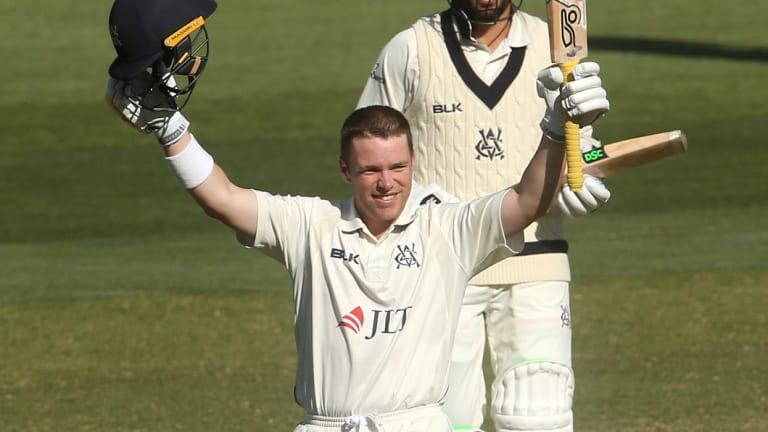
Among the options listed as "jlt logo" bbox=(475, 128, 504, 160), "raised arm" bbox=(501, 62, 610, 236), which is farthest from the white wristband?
"jlt logo" bbox=(475, 128, 504, 160)

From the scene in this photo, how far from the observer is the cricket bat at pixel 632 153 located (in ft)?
17.1

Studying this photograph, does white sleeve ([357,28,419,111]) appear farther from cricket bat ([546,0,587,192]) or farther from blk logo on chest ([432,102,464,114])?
cricket bat ([546,0,587,192])

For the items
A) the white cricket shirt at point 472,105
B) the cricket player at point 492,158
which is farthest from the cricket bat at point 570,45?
the white cricket shirt at point 472,105

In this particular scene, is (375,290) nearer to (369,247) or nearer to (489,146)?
(369,247)

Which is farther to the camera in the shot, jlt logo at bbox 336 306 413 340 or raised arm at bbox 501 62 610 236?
jlt logo at bbox 336 306 413 340

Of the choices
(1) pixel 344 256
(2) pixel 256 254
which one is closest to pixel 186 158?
(1) pixel 344 256

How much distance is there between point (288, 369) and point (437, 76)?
13.4 ft

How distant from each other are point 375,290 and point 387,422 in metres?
0.40

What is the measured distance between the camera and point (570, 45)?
4.79 m

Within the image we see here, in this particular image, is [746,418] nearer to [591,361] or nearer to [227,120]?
[591,361]

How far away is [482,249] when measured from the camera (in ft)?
16.7

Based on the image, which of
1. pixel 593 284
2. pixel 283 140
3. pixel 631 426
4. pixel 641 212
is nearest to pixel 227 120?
pixel 283 140

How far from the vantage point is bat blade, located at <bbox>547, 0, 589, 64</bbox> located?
4.78 meters

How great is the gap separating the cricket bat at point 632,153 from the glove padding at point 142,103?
132 cm
